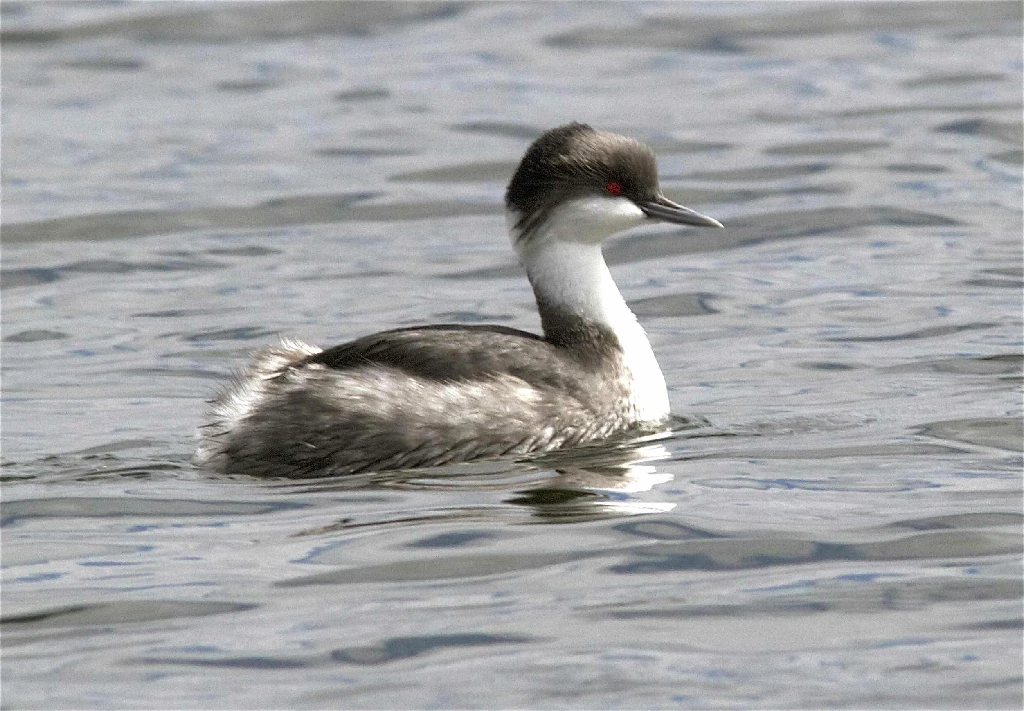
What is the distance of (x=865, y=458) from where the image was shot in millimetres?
7609

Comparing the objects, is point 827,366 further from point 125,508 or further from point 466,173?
point 466,173

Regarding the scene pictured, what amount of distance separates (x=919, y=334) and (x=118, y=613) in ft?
16.2

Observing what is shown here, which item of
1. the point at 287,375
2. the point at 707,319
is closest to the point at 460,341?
the point at 287,375

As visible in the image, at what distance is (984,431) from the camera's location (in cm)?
799

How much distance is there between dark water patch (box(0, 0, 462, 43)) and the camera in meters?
19.0

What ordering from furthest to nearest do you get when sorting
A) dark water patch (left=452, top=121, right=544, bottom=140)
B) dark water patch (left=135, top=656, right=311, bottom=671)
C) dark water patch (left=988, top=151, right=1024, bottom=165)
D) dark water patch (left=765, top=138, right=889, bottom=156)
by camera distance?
dark water patch (left=452, top=121, right=544, bottom=140), dark water patch (left=765, top=138, right=889, bottom=156), dark water patch (left=988, top=151, right=1024, bottom=165), dark water patch (left=135, top=656, right=311, bottom=671)

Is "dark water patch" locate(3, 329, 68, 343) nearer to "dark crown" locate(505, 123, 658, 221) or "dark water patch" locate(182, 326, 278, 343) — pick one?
"dark water patch" locate(182, 326, 278, 343)

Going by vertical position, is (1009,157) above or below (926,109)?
below

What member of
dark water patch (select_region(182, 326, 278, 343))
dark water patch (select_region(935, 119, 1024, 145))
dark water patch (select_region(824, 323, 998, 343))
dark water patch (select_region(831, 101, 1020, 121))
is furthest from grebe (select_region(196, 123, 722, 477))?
dark water patch (select_region(831, 101, 1020, 121))

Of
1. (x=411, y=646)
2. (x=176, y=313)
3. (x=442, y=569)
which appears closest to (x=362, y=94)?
(x=176, y=313)

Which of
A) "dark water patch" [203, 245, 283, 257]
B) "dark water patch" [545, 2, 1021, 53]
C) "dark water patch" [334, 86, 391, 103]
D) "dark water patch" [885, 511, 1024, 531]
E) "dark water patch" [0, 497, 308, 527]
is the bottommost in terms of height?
"dark water patch" [885, 511, 1024, 531]

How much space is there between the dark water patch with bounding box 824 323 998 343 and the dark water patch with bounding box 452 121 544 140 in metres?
5.77

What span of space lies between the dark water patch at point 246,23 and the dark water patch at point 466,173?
482cm

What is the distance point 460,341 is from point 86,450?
156cm
